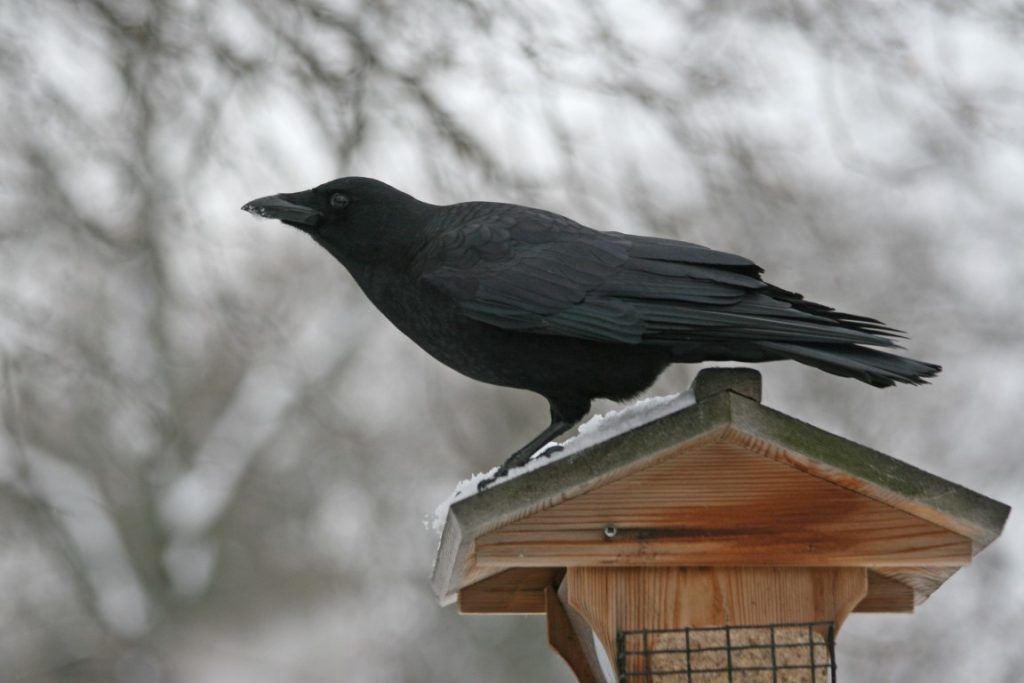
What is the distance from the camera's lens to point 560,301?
3.50m

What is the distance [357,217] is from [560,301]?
2.78 ft

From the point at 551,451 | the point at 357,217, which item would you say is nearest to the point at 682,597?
the point at 551,451

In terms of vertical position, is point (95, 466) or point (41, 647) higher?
point (95, 466)

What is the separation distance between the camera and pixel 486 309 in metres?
3.56

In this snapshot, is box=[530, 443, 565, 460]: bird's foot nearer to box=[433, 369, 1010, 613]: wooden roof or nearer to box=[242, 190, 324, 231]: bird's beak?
box=[433, 369, 1010, 613]: wooden roof

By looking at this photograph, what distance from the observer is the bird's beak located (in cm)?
404

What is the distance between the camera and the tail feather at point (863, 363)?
2.91 m

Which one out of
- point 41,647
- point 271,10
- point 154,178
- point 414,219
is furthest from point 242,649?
point 414,219

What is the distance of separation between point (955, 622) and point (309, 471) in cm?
578

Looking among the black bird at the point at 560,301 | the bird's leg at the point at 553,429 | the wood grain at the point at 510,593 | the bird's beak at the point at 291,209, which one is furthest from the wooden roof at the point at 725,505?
the bird's beak at the point at 291,209

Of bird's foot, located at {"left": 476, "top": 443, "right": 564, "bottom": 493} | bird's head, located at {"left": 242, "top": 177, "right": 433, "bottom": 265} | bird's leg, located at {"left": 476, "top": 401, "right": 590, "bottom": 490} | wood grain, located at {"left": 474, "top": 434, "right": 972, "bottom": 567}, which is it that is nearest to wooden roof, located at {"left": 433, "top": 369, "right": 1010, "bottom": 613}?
wood grain, located at {"left": 474, "top": 434, "right": 972, "bottom": 567}

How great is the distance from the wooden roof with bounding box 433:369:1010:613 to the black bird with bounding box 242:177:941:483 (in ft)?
0.90

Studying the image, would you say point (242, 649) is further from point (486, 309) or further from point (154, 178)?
point (486, 309)

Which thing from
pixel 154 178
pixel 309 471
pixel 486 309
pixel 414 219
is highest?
pixel 154 178
